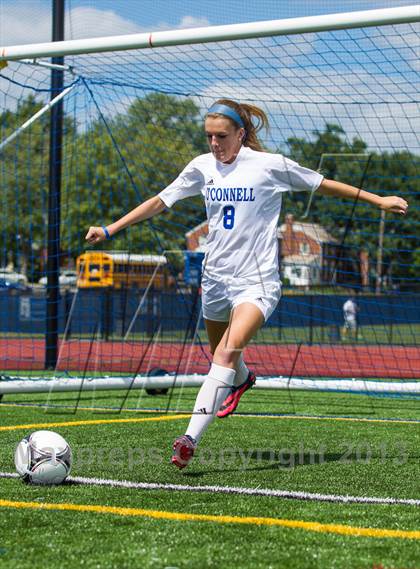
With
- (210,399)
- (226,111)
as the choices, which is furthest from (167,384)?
(226,111)

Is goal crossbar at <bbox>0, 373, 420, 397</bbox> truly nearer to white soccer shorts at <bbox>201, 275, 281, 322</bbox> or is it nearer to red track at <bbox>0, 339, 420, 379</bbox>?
red track at <bbox>0, 339, 420, 379</bbox>

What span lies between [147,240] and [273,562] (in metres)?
33.8

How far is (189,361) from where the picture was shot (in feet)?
49.2

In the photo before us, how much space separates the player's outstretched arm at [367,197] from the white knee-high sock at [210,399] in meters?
1.26

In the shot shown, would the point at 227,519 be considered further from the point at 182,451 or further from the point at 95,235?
the point at 95,235

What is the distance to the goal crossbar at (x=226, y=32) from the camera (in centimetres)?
572

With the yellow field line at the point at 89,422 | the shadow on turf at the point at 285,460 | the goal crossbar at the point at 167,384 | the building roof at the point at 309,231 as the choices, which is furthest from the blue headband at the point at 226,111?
the building roof at the point at 309,231

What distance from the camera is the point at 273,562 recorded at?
338cm

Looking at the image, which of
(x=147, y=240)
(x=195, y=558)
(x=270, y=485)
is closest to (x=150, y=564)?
(x=195, y=558)

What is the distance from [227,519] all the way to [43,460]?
1201mm

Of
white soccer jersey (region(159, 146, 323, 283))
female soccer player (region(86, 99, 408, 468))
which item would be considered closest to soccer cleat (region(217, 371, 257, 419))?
female soccer player (region(86, 99, 408, 468))

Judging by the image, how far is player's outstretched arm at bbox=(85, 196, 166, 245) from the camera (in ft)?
19.3

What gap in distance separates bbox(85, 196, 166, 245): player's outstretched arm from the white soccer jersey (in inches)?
15.8

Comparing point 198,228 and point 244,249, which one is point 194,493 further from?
point 198,228
